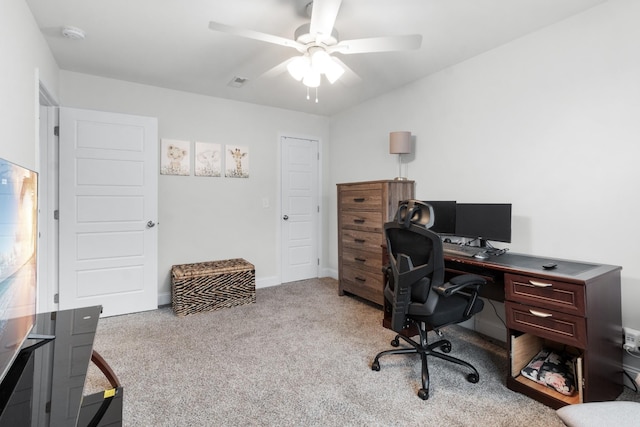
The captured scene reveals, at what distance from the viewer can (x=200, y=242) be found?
3.95 meters

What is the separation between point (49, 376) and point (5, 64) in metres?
1.72

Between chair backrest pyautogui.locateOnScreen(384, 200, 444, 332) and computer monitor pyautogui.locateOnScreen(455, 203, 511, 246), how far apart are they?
2.72 ft

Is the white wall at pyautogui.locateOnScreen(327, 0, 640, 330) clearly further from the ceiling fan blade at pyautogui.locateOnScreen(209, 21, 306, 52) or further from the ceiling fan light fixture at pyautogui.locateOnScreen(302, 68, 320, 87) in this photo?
the ceiling fan blade at pyautogui.locateOnScreen(209, 21, 306, 52)

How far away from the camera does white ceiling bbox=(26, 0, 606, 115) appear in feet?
6.99

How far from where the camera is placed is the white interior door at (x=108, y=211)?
10.3 ft

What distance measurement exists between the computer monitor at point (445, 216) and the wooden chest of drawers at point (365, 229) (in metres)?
0.50

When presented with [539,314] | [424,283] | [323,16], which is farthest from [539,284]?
[323,16]

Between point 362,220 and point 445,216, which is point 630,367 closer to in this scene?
point 445,216

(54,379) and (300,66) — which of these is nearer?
(54,379)

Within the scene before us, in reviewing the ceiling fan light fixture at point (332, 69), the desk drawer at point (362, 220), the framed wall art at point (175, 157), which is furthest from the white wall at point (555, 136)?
the framed wall art at point (175, 157)

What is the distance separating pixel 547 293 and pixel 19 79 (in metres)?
3.44

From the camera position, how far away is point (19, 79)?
2.00 metres

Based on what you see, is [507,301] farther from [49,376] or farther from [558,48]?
[49,376]

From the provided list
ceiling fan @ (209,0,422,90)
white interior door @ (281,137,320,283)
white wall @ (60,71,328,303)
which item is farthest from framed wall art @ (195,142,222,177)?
ceiling fan @ (209,0,422,90)
